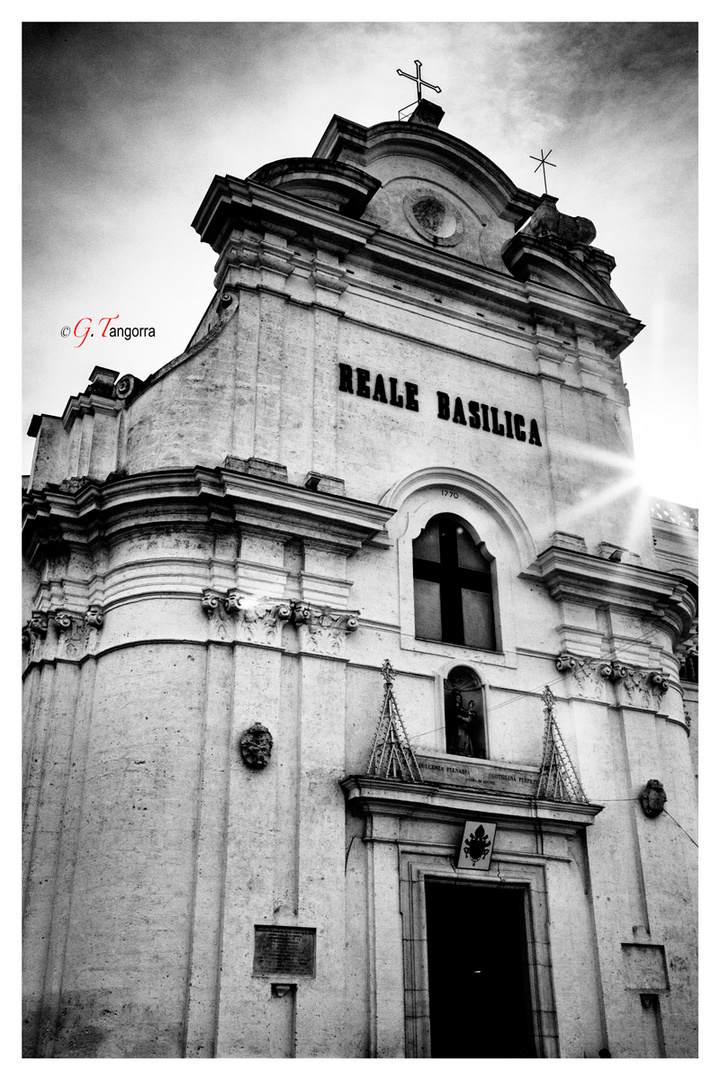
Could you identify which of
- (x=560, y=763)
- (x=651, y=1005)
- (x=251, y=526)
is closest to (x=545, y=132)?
(x=251, y=526)

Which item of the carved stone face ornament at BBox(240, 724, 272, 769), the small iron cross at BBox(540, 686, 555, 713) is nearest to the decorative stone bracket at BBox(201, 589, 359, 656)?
the carved stone face ornament at BBox(240, 724, 272, 769)

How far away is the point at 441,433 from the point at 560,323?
12.4 ft

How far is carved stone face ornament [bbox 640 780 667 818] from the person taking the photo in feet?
50.6

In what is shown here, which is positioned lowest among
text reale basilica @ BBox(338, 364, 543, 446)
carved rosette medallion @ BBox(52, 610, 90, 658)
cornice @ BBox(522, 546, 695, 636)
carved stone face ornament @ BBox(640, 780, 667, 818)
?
carved stone face ornament @ BBox(640, 780, 667, 818)

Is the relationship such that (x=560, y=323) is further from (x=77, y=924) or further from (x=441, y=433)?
(x=77, y=924)

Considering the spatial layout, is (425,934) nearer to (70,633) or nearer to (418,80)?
(70,633)

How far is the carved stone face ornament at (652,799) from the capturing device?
15.4 m

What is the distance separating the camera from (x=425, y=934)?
13.1 meters

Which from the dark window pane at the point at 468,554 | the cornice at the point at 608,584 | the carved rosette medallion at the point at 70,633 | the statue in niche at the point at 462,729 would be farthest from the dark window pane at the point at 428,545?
the carved rosette medallion at the point at 70,633

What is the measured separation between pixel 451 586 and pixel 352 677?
2.37 meters

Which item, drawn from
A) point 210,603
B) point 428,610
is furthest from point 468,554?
point 210,603

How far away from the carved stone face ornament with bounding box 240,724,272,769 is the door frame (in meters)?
2.06

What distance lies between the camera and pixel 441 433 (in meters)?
16.9

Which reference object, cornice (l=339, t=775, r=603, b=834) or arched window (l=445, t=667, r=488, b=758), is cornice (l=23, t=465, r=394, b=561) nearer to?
arched window (l=445, t=667, r=488, b=758)
